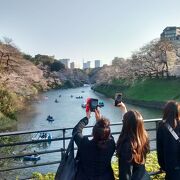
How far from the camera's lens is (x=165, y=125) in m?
4.67

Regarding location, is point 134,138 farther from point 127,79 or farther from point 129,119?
point 127,79

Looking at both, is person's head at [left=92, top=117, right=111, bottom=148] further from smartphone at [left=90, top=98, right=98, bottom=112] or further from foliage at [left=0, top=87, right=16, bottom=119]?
foliage at [left=0, top=87, right=16, bottom=119]

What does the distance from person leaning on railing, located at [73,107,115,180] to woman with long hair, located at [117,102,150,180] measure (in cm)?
14

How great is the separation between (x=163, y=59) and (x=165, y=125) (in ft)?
196

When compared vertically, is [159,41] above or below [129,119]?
above

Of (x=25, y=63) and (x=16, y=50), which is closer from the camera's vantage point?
(x=16, y=50)

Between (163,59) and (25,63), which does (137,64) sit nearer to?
(163,59)

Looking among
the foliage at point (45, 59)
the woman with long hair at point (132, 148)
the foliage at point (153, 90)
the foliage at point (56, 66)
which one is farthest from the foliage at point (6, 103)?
the foliage at point (56, 66)

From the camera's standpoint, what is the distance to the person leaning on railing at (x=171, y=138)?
461 cm

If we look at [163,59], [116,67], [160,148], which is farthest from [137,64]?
[160,148]

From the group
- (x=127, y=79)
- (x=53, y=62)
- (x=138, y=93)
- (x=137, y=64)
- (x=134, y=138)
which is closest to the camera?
(x=134, y=138)

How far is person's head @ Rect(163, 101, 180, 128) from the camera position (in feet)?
15.1

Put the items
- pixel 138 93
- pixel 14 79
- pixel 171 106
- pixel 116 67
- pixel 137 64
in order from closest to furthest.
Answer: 1. pixel 171 106
2. pixel 14 79
3. pixel 138 93
4. pixel 137 64
5. pixel 116 67

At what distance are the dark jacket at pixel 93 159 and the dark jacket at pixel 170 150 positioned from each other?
2.26ft
